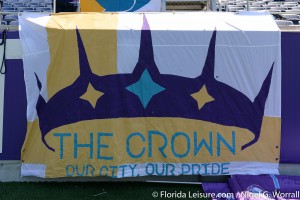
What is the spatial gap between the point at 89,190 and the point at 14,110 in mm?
1143

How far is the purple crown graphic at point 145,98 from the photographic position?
12.3 ft

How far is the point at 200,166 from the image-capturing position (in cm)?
379

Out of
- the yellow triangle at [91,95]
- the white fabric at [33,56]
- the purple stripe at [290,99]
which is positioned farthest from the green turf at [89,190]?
the purple stripe at [290,99]

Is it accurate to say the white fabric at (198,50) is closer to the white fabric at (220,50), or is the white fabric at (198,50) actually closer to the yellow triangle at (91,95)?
the white fabric at (220,50)

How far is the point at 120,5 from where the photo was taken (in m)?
5.34

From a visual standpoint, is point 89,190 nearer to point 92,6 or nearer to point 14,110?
point 14,110

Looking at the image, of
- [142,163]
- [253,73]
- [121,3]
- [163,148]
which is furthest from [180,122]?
[121,3]

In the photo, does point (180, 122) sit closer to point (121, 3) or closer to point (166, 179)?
point (166, 179)

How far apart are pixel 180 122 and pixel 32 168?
5.13 feet

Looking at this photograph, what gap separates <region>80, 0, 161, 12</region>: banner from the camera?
5289 mm

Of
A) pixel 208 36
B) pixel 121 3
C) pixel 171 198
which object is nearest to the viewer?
pixel 171 198

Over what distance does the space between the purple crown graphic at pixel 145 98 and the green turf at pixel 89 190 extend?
417 mm

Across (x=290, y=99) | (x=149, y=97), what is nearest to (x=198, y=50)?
(x=149, y=97)

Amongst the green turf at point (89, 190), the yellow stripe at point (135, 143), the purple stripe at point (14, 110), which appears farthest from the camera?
the purple stripe at point (14, 110)
